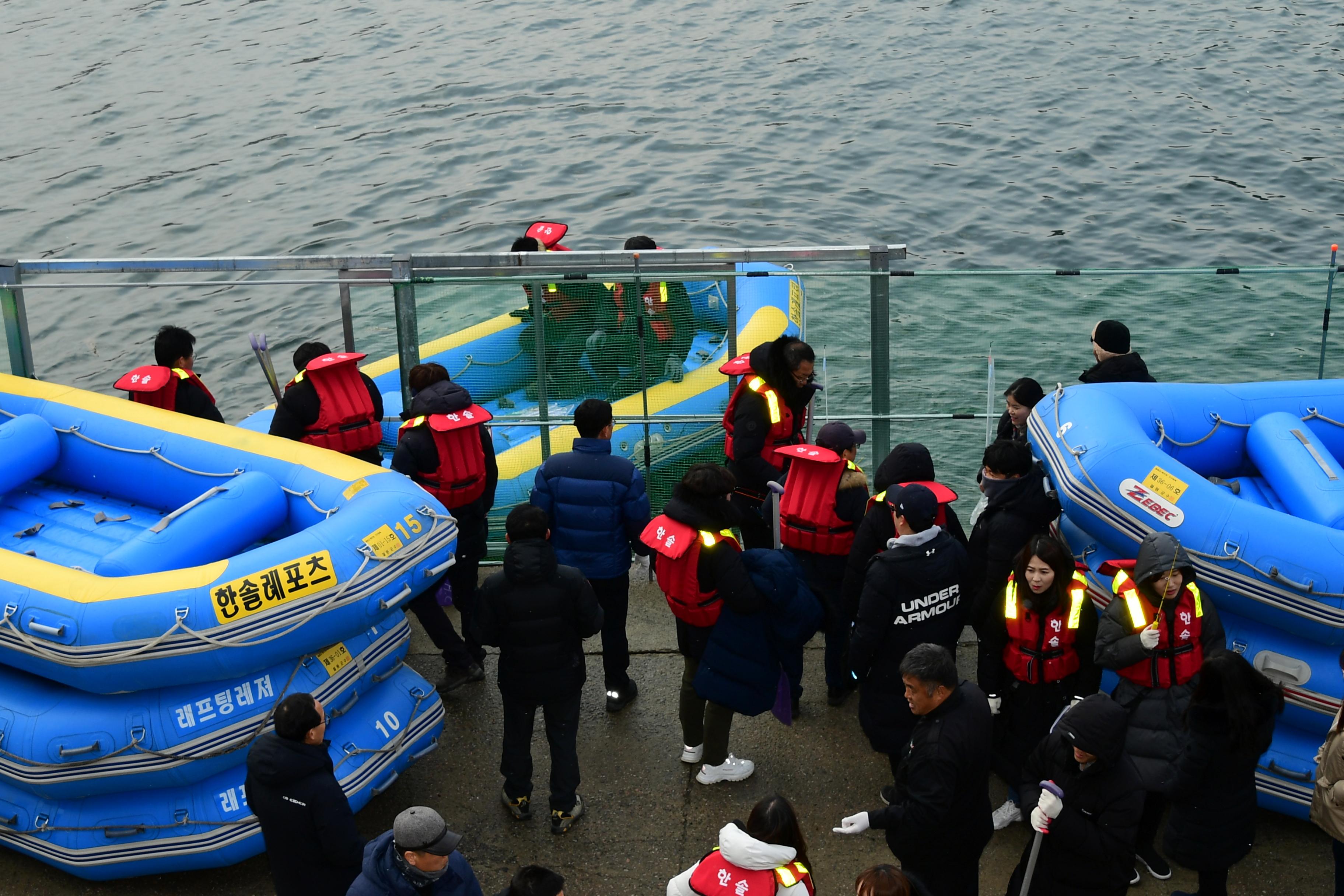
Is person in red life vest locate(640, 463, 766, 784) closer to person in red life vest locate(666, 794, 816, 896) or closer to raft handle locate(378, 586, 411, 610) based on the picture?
raft handle locate(378, 586, 411, 610)

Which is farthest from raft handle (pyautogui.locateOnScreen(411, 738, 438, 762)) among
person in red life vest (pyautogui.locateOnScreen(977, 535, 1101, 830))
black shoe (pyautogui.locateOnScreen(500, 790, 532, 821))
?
person in red life vest (pyautogui.locateOnScreen(977, 535, 1101, 830))

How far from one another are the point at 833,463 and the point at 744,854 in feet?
8.33

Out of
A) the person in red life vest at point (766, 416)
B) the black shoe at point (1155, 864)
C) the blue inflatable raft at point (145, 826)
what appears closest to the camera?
the black shoe at point (1155, 864)

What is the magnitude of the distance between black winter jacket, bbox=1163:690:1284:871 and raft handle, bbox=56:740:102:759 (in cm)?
410

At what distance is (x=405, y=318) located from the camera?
757 centimetres

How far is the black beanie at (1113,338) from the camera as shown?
266 inches

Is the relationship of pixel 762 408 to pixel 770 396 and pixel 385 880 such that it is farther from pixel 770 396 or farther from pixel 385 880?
pixel 385 880

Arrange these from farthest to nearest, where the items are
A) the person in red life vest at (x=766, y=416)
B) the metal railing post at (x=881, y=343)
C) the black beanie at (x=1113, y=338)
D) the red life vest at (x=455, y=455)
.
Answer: the metal railing post at (x=881, y=343) < the black beanie at (x=1113, y=338) < the person in red life vest at (x=766, y=416) < the red life vest at (x=455, y=455)

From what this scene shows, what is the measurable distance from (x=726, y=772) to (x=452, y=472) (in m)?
1.97

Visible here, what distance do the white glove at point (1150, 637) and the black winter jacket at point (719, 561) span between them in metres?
1.50

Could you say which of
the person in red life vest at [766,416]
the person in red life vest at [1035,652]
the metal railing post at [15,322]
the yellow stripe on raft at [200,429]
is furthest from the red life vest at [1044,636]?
the metal railing post at [15,322]

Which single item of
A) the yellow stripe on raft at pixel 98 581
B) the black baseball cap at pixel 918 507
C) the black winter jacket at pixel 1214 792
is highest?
the black baseball cap at pixel 918 507

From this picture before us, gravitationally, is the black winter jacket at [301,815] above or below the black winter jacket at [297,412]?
below

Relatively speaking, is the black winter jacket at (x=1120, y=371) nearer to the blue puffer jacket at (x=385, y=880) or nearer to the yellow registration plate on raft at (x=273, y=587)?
the yellow registration plate on raft at (x=273, y=587)
